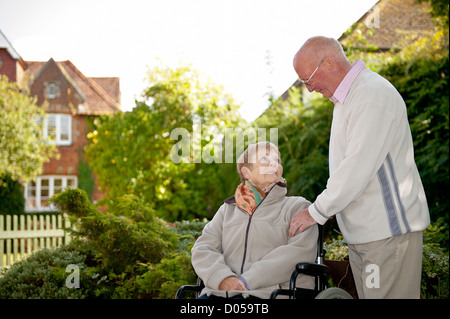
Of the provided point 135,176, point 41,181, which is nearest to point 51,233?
point 135,176

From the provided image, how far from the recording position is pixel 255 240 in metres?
2.68

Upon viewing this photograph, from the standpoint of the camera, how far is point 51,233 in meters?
9.82

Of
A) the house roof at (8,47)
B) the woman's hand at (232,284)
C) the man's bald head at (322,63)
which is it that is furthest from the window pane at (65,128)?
the man's bald head at (322,63)

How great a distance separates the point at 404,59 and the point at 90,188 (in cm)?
1374

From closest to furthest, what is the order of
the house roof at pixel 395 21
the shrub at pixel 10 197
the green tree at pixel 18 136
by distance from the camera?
the house roof at pixel 395 21, the green tree at pixel 18 136, the shrub at pixel 10 197

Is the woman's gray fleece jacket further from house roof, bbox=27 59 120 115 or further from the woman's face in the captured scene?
house roof, bbox=27 59 120 115

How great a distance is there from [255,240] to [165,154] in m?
7.09

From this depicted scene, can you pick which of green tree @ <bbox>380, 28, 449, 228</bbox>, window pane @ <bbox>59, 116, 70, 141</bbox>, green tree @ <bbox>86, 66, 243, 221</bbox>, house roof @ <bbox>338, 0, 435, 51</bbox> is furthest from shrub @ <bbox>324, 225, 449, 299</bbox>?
window pane @ <bbox>59, 116, 70, 141</bbox>

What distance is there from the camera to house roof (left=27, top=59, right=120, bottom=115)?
62.4 feet

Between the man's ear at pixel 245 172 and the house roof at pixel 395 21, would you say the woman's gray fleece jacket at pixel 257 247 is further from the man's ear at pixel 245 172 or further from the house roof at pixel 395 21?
the house roof at pixel 395 21

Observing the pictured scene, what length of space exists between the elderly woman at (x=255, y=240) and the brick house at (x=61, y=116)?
16.5m

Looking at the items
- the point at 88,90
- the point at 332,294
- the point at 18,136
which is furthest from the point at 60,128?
the point at 332,294

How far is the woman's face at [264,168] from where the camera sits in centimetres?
281

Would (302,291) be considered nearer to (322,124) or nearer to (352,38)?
Answer: (322,124)
